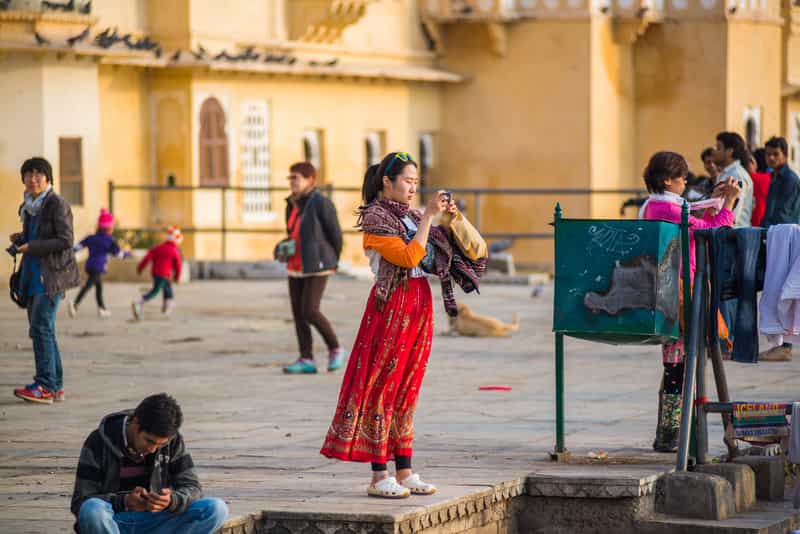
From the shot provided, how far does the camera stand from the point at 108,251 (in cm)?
2031

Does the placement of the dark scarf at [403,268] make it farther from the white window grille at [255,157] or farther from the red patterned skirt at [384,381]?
the white window grille at [255,157]

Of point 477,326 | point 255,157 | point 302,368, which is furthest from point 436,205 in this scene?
point 255,157

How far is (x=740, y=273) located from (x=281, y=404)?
4.12 m

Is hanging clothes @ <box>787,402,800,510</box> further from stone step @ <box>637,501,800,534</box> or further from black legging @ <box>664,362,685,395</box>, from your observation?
black legging @ <box>664,362,685,395</box>

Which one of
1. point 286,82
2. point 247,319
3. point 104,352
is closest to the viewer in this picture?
point 104,352

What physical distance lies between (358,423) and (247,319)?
11.7 m

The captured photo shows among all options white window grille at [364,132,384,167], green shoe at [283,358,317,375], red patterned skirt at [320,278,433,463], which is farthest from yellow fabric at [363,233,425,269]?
white window grille at [364,132,384,167]

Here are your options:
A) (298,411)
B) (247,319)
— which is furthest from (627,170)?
(298,411)

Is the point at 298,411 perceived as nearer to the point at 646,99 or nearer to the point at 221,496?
the point at 221,496

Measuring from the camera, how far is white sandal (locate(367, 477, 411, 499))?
8570 millimetres

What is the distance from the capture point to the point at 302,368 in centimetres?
1470

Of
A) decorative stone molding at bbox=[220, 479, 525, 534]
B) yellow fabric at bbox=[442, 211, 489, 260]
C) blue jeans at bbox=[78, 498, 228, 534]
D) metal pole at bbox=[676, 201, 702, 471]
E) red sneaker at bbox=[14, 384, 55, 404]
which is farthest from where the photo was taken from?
red sneaker at bbox=[14, 384, 55, 404]

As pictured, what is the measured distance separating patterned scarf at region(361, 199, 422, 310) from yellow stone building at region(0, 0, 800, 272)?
1775 cm

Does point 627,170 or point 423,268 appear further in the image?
point 627,170
